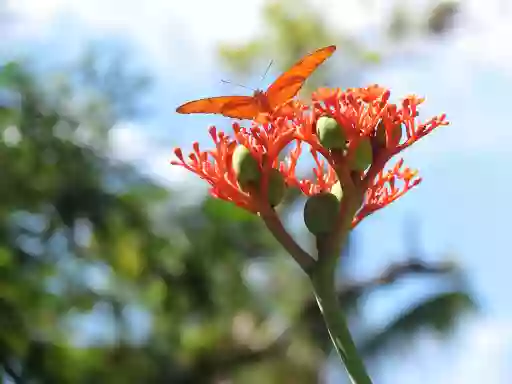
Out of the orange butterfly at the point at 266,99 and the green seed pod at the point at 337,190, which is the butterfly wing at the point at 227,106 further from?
the green seed pod at the point at 337,190

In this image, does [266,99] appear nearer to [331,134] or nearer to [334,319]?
[331,134]

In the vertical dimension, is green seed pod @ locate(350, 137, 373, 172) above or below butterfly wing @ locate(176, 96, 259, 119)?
below

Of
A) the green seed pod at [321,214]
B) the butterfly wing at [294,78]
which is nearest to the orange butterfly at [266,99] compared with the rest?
the butterfly wing at [294,78]

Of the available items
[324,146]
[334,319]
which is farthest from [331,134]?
[334,319]

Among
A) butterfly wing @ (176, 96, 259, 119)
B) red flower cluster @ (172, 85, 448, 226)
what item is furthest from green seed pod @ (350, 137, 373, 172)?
butterfly wing @ (176, 96, 259, 119)

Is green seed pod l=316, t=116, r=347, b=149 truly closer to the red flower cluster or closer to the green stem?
the red flower cluster

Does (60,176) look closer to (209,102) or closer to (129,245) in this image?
(129,245)

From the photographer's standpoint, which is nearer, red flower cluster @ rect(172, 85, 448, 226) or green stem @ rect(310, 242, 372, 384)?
green stem @ rect(310, 242, 372, 384)

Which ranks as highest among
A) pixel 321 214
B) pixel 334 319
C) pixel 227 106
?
pixel 227 106
